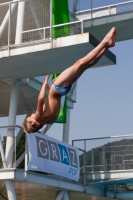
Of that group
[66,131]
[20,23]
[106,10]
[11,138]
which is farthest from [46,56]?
[66,131]

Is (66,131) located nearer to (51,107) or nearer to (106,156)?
(106,156)

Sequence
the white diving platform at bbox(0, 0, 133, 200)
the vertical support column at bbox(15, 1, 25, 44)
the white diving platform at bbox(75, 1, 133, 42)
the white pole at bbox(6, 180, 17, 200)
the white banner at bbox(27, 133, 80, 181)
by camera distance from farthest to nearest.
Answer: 1. the white diving platform at bbox(75, 1, 133, 42)
2. the white banner at bbox(27, 133, 80, 181)
3. the white pole at bbox(6, 180, 17, 200)
4. the vertical support column at bbox(15, 1, 25, 44)
5. the white diving platform at bbox(0, 0, 133, 200)

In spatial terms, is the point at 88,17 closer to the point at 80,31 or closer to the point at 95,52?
the point at 80,31

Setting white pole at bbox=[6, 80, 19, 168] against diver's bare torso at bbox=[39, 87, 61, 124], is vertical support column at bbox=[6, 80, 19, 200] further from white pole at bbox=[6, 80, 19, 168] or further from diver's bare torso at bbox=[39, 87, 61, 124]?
diver's bare torso at bbox=[39, 87, 61, 124]

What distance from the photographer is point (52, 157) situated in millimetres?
22031

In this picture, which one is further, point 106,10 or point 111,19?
point 106,10

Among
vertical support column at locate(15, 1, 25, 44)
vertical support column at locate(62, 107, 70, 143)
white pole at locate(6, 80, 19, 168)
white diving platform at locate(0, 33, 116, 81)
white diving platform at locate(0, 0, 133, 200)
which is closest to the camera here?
white diving platform at locate(0, 33, 116, 81)

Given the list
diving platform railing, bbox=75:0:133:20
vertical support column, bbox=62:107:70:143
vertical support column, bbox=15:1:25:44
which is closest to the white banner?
Result: vertical support column, bbox=62:107:70:143

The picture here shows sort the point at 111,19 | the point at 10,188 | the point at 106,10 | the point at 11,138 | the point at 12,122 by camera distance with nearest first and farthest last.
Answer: the point at 10,188, the point at 11,138, the point at 111,19, the point at 12,122, the point at 106,10

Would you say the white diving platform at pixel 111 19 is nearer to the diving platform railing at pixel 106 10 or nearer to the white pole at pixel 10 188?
the diving platform railing at pixel 106 10

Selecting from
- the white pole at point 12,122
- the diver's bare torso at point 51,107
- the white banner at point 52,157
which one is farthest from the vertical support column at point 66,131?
the diver's bare torso at point 51,107

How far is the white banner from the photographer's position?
68.2 feet

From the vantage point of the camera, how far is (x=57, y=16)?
64.5ft

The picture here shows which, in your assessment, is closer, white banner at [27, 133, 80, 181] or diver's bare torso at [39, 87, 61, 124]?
diver's bare torso at [39, 87, 61, 124]
